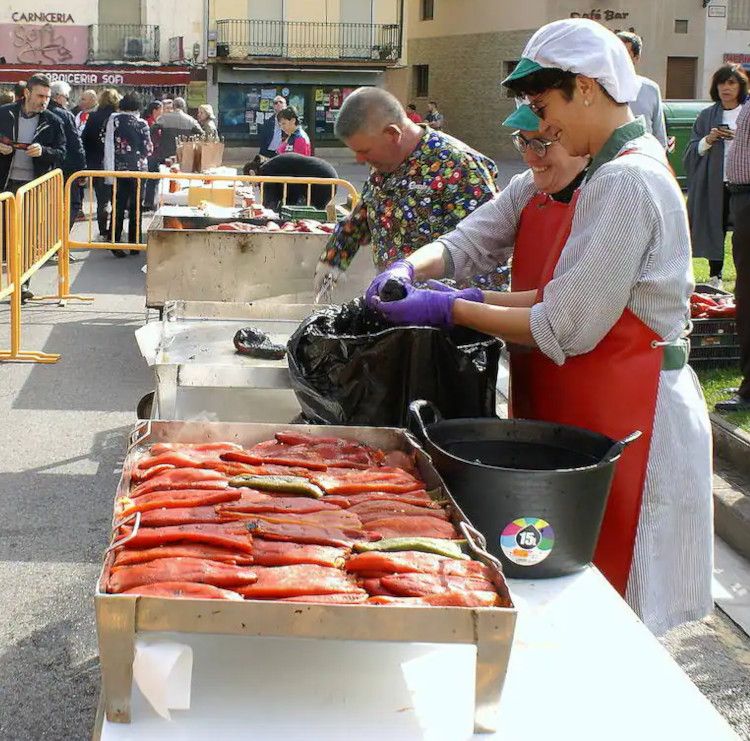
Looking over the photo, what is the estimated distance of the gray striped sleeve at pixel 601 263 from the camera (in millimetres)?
2709

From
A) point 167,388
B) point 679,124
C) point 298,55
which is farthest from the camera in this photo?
point 298,55

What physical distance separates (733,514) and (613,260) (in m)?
3.36

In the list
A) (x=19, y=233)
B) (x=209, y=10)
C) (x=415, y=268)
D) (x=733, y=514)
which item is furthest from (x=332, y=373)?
(x=209, y=10)

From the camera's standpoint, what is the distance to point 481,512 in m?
2.52

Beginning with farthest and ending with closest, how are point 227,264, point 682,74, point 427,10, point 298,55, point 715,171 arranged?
point 427,10, point 298,55, point 682,74, point 715,171, point 227,264

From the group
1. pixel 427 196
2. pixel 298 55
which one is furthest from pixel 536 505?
pixel 298 55

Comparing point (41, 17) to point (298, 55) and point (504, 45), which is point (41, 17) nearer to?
point (298, 55)

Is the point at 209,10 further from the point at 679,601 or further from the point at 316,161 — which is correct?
the point at 679,601

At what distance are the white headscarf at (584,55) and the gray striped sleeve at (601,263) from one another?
0.78 feet

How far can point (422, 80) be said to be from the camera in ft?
167

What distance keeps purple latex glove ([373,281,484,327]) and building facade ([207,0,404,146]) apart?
45.8 metres

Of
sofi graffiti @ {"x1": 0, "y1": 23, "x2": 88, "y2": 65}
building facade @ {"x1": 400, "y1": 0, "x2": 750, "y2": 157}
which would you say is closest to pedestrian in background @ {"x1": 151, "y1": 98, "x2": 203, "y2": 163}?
building facade @ {"x1": 400, "y1": 0, "x2": 750, "y2": 157}

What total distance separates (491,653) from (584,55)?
1.47 meters

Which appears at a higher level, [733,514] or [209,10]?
[209,10]
